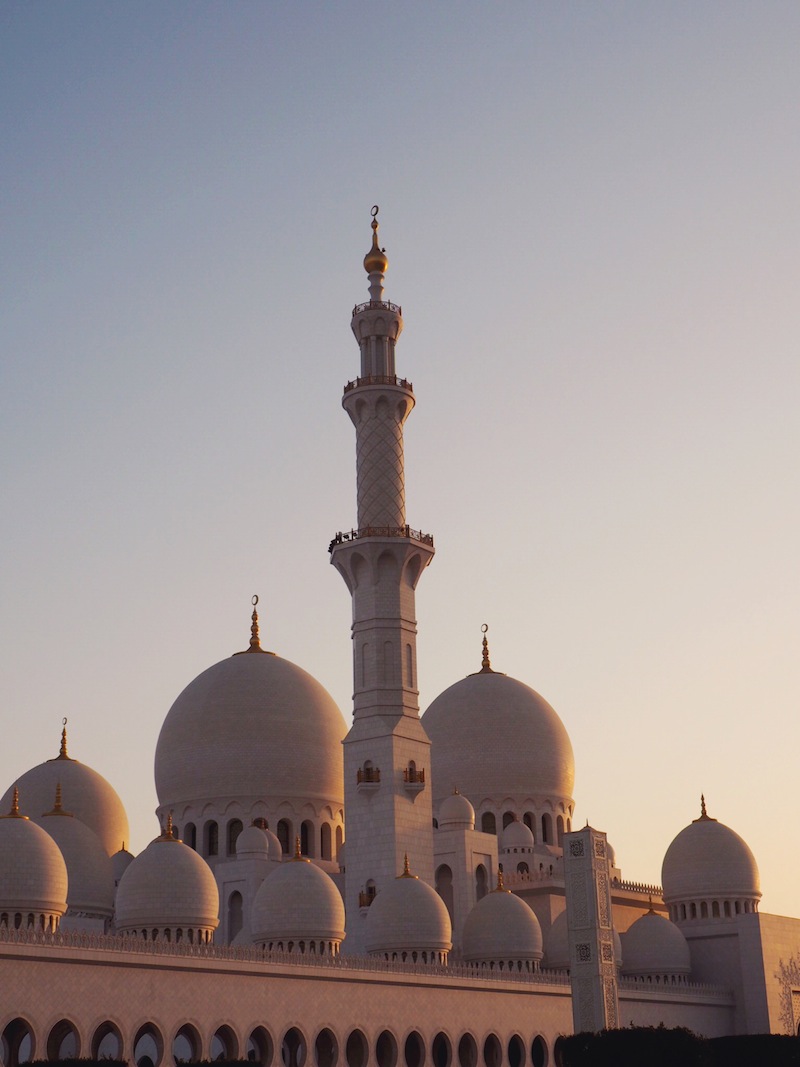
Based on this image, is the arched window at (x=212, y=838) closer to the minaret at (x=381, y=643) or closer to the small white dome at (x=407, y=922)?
the minaret at (x=381, y=643)

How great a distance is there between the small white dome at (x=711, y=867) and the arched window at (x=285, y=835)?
12719 mm

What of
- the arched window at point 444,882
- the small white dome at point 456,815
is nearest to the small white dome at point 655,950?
the arched window at point 444,882

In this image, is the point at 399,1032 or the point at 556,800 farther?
the point at 556,800

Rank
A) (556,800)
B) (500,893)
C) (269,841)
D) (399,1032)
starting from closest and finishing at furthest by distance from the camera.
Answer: (399,1032)
(500,893)
(269,841)
(556,800)

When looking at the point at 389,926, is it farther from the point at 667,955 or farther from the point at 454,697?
the point at 454,697

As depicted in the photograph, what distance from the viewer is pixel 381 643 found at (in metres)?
39.2

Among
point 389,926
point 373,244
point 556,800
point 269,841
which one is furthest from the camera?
point 556,800

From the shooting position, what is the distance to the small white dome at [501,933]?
1458 inches

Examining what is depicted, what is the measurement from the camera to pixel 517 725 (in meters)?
48.6

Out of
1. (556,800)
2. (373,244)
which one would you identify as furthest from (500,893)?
(373,244)

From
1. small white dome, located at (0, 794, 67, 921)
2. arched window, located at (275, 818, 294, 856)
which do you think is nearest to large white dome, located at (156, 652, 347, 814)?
arched window, located at (275, 818, 294, 856)

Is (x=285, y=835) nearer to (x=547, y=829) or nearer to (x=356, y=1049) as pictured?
(x=547, y=829)

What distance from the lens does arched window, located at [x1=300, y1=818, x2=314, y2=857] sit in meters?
42.7

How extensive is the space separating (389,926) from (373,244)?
2102 cm
